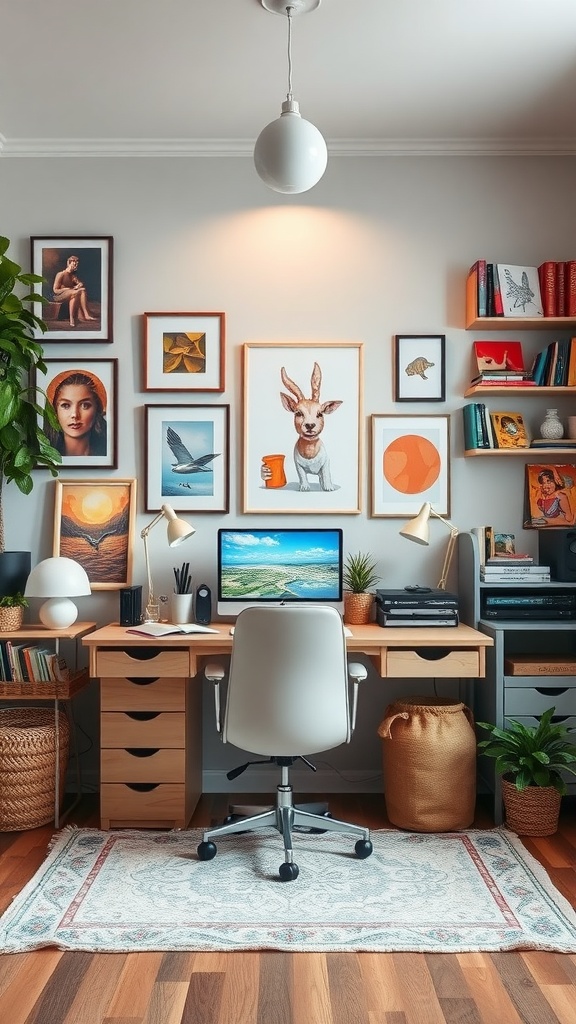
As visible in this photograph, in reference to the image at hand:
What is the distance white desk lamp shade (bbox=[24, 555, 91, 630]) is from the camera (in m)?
3.37

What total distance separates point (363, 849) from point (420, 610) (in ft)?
3.09

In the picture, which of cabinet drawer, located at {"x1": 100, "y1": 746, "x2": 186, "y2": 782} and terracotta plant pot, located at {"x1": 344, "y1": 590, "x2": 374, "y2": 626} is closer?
cabinet drawer, located at {"x1": 100, "y1": 746, "x2": 186, "y2": 782}

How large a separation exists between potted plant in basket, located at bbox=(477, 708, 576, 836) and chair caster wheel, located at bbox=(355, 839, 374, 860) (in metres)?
0.57

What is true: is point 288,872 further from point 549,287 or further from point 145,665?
point 549,287

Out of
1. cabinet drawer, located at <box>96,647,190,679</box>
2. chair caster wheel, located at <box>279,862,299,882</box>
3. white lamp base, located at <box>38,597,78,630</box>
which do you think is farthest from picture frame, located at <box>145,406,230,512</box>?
chair caster wheel, located at <box>279,862,299,882</box>

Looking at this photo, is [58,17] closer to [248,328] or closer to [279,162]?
[279,162]

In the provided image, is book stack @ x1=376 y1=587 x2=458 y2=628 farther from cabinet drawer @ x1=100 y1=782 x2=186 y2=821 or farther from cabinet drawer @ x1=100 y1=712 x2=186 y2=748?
cabinet drawer @ x1=100 y1=782 x2=186 y2=821

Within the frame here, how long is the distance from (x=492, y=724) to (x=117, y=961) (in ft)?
5.58

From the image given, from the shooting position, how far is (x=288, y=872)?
109 inches

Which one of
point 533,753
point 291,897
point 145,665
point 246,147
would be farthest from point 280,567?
point 246,147

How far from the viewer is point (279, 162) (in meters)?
2.77

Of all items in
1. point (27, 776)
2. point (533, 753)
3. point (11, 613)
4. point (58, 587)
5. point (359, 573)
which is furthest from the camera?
point (359, 573)

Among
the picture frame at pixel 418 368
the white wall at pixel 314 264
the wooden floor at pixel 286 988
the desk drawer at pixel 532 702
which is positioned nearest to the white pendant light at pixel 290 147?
the white wall at pixel 314 264

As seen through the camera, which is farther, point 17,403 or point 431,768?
point 17,403
